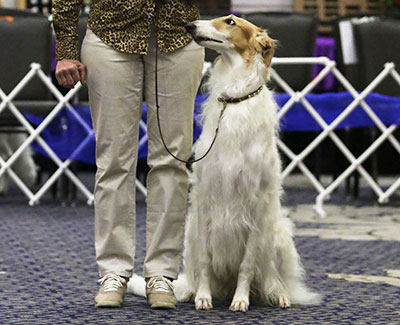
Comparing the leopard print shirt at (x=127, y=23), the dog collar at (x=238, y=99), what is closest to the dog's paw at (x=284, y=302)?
the dog collar at (x=238, y=99)

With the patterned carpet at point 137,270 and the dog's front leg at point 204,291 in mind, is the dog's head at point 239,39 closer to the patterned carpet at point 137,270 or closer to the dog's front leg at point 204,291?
the dog's front leg at point 204,291

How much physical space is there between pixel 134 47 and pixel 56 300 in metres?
0.95

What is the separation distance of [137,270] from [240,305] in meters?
0.85

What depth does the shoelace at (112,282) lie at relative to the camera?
309 cm

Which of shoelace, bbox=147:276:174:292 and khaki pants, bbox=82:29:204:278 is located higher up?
khaki pants, bbox=82:29:204:278

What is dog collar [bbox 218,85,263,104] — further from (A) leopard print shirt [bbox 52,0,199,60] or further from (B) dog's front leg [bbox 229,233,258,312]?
(B) dog's front leg [bbox 229,233,258,312]

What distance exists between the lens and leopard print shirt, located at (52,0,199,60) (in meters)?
3.00

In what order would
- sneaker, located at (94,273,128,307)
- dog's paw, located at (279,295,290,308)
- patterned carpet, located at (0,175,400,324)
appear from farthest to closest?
dog's paw, located at (279,295,290,308), sneaker, located at (94,273,128,307), patterned carpet, located at (0,175,400,324)

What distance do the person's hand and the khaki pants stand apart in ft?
0.09

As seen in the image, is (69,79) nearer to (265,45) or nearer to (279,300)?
(265,45)

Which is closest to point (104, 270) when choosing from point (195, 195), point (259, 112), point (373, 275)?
point (195, 195)

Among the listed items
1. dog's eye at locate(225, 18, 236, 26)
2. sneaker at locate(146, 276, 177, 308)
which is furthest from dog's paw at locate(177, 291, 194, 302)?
dog's eye at locate(225, 18, 236, 26)

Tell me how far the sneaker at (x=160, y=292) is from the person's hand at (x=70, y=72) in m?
0.75

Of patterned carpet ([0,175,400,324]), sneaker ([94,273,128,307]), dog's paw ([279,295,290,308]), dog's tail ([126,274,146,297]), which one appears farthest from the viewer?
dog's tail ([126,274,146,297])
